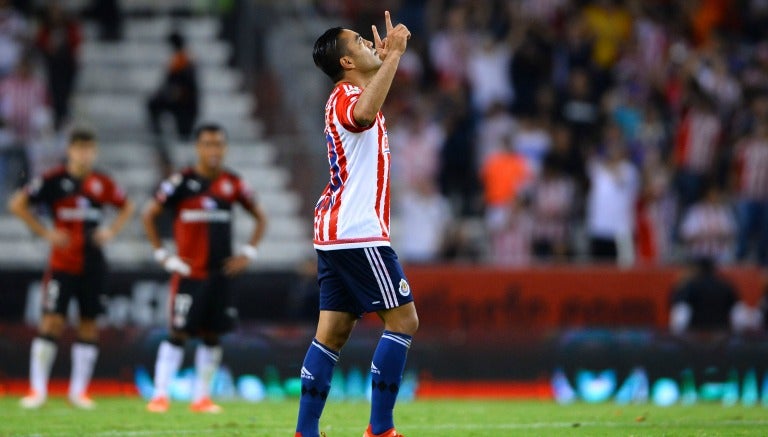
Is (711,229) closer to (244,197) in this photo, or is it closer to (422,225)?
(422,225)

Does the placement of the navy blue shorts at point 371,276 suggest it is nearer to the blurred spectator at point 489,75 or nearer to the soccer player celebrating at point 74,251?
the soccer player celebrating at point 74,251

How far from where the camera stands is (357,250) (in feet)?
30.8

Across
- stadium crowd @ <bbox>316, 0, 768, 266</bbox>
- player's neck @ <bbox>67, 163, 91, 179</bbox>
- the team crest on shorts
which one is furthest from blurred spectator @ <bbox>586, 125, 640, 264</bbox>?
the team crest on shorts

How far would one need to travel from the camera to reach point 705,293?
59.3ft

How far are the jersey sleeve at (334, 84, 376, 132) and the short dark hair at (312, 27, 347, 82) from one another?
9.8 inches

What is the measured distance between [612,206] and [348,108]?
11454 millimetres

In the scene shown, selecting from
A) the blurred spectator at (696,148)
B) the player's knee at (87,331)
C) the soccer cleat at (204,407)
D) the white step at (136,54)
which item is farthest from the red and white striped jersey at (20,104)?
the blurred spectator at (696,148)

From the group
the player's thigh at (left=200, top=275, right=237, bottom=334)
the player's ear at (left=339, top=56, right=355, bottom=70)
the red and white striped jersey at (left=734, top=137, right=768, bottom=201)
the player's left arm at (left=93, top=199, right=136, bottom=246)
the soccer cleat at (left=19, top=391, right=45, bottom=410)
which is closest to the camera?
the player's ear at (left=339, top=56, right=355, bottom=70)

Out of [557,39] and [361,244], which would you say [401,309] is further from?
[557,39]

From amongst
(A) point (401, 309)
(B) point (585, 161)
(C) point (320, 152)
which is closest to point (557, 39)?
(B) point (585, 161)

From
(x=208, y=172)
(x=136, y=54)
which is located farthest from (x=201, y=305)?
(x=136, y=54)

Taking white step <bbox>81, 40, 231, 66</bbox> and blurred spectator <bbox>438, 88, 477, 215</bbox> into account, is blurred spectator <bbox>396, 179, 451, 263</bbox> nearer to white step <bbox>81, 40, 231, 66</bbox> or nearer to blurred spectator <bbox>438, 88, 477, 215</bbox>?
blurred spectator <bbox>438, 88, 477, 215</bbox>

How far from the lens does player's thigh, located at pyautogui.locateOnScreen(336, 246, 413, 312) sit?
935 cm

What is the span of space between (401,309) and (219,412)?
4.94 metres
